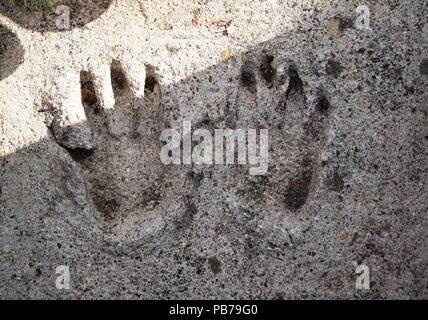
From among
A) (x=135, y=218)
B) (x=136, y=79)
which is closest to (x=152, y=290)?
(x=135, y=218)

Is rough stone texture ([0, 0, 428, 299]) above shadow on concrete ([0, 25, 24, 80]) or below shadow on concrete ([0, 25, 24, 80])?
below

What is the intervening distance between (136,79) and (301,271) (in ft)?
3.62

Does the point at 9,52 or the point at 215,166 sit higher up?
the point at 9,52

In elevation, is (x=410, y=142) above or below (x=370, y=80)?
below

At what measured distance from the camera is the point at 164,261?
72.8 inches

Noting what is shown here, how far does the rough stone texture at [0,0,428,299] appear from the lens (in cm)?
182

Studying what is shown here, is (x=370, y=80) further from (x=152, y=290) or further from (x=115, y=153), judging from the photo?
(x=152, y=290)

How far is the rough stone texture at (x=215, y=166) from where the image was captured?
1821mm

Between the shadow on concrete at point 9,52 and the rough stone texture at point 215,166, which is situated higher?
the shadow on concrete at point 9,52

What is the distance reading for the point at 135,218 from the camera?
1888 millimetres

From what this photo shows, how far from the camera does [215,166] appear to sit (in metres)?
1.90

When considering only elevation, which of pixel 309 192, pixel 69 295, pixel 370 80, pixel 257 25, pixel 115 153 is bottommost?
pixel 69 295

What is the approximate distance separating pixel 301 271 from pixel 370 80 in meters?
0.89

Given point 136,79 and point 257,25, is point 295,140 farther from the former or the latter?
point 136,79
